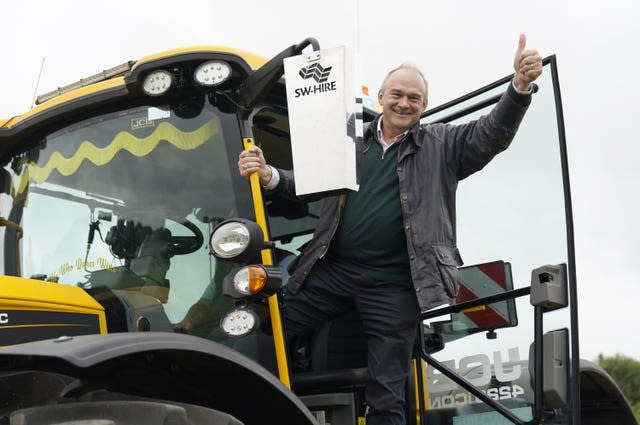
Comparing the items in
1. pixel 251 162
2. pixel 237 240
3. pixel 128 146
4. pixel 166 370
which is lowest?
pixel 166 370

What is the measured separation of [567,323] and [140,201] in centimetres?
172

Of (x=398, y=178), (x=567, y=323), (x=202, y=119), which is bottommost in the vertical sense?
(x=567, y=323)

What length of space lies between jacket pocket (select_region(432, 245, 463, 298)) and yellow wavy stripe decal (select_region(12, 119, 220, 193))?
38.2 inches

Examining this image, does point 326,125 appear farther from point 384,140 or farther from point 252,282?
point 384,140

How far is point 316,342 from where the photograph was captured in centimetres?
376

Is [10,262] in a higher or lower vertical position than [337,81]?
lower

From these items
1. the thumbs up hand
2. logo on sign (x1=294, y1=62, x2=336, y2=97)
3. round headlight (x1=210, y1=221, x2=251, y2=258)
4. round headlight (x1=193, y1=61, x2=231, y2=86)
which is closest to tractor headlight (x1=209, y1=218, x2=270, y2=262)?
round headlight (x1=210, y1=221, x2=251, y2=258)

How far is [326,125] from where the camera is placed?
3.00 m

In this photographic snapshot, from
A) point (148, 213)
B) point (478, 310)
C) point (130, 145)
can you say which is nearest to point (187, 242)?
point (148, 213)

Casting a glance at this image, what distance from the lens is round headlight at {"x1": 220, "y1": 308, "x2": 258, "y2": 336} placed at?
129 inches

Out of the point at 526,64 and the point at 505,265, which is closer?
the point at 526,64

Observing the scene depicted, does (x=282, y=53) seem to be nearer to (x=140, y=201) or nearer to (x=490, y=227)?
(x=140, y=201)

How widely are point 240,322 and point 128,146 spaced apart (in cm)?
88

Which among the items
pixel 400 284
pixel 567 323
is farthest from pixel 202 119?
pixel 567 323
